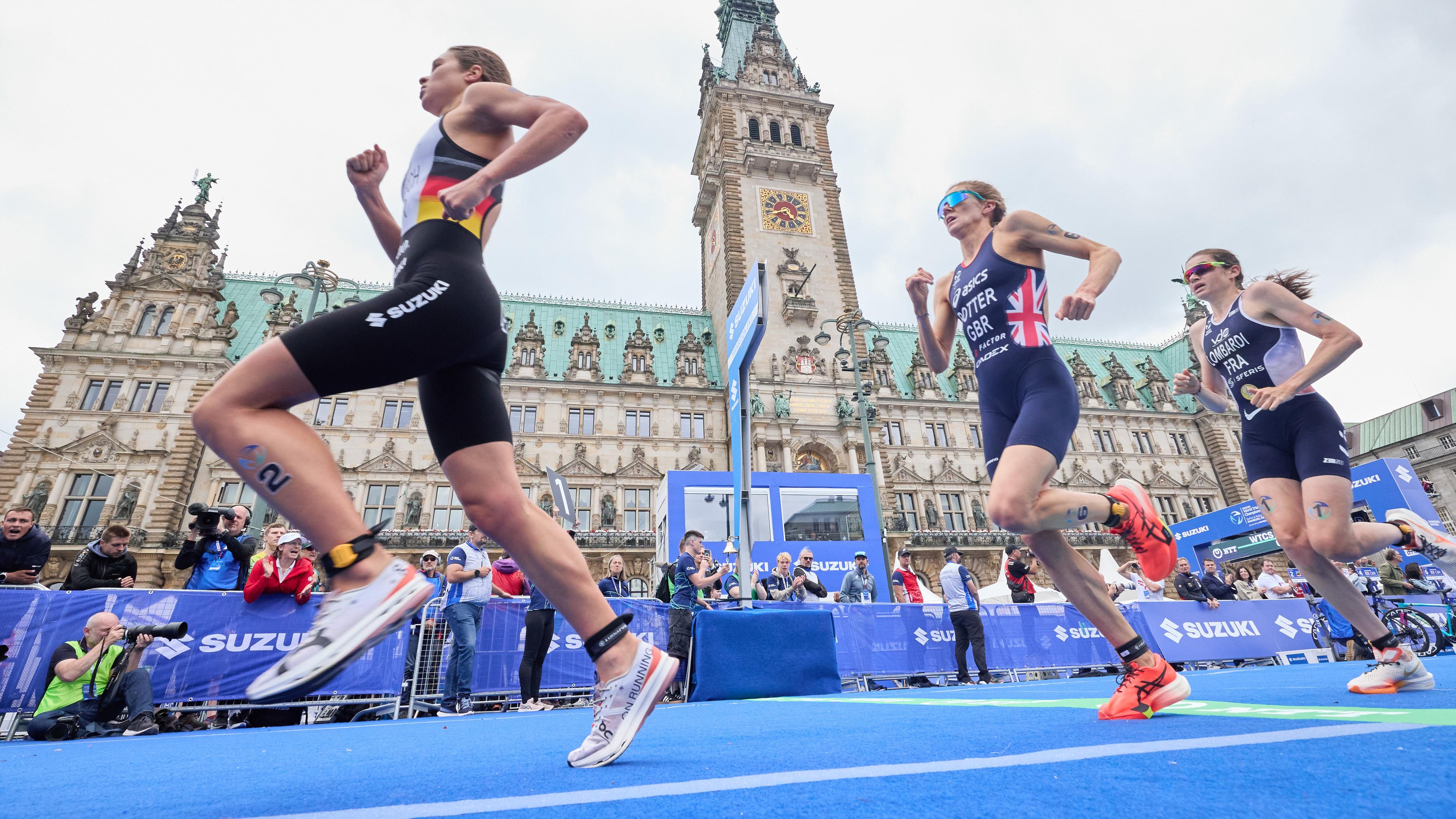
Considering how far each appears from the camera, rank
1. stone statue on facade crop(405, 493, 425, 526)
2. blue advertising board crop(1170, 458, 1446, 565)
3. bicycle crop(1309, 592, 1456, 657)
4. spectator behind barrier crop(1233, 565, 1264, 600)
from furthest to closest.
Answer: stone statue on facade crop(405, 493, 425, 526) < blue advertising board crop(1170, 458, 1446, 565) < spectator behind barrier crop(1233, 565, 1264, 600) < bicycle crop(1309, 592, 1456, 657)

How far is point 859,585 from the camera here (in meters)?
10.4

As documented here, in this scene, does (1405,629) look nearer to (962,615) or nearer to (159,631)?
(962,615)

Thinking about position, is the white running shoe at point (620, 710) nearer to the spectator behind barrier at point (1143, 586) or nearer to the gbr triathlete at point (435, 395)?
the gbr triathlete at point (435, 395)

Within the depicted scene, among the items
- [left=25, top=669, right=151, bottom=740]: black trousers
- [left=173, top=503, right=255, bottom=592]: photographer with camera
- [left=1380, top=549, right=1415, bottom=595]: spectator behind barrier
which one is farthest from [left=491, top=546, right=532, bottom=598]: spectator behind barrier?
[left=1380, top=549, right=1415, bottom=595]: spectator behind barrier

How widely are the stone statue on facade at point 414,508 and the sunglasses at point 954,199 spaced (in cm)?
2958

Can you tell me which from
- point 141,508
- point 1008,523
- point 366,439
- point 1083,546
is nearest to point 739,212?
point 366,439

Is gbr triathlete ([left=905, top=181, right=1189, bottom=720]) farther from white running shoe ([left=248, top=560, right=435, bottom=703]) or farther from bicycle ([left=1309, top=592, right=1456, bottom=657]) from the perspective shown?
bicycle ([left=1309, top=592, right=1456, bottom=657])

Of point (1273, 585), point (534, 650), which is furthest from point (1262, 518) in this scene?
point (534, 650)

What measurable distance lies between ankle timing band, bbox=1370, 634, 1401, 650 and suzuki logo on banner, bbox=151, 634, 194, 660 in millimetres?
8346

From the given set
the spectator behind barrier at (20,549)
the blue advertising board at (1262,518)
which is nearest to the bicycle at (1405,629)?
the blue advertising board at (1262,518)

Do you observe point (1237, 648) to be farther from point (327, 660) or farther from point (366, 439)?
point (366, 439)

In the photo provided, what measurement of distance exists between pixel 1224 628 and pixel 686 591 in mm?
8811

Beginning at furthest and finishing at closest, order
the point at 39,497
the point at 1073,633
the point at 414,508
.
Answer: the point at 414,508 < the point at 39,497 < the point at 1073,633

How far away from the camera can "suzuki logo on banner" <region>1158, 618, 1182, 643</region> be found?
10.1 meters
